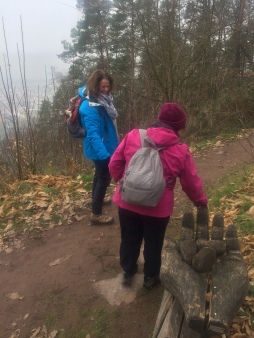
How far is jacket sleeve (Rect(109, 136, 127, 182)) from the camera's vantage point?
2.88 m

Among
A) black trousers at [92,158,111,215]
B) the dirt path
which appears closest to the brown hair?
black trousers at [92,158,111,215]

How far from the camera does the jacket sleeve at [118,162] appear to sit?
113 inches

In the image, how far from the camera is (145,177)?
2.55 m

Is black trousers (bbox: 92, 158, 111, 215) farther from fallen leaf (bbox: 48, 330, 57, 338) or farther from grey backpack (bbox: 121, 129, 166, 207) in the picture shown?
fallen leaf (bbox: 48, 330, 57, 338)

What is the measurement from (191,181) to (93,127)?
1.55m

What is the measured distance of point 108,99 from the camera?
155 inches

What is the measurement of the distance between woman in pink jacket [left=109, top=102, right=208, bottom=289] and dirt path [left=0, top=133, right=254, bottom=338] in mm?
441

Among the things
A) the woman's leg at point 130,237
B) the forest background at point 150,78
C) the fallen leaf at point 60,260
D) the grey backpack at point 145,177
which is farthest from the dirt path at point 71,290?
the forest background at point 150,78

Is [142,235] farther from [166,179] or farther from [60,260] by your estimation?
[60,260]

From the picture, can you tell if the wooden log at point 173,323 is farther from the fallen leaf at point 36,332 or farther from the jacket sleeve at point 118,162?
the fallen leaf at point 36,332

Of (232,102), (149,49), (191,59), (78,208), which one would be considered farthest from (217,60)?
(78,208)

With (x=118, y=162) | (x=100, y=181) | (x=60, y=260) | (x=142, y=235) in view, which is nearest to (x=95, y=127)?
(x=100, y=181)

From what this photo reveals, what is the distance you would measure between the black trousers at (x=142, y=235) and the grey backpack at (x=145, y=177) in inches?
11.5

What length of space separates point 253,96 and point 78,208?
9119 mm
